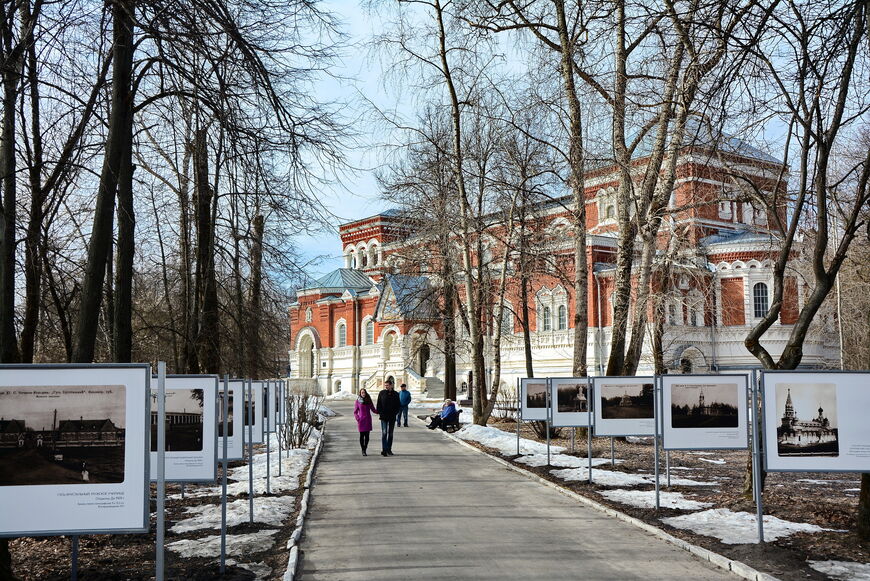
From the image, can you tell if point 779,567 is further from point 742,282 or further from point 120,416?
point 742,282

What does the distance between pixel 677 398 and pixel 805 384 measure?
254 centimetres

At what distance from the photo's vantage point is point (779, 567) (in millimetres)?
8469

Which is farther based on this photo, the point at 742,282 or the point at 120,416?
the point at 742,282

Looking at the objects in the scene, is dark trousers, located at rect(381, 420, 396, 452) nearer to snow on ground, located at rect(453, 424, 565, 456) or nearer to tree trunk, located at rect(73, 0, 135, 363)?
snow on ground, located at rect(453, 424, 565, 456)

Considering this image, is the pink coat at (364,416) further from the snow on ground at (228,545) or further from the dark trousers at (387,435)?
the snow on ground at (228,545)

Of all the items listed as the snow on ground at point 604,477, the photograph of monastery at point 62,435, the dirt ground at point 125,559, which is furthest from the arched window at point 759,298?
the photograph of monastery at point 62,435

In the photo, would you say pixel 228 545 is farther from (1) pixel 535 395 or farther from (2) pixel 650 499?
(1) pixel 535 395

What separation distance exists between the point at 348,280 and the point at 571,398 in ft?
188

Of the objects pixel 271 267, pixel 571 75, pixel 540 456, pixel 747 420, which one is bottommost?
pixel 540 456

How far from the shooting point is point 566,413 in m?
17.4

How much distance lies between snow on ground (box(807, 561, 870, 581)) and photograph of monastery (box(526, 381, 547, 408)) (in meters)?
12.2

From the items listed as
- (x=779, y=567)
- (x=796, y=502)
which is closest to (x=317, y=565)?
(x=779, y=567)

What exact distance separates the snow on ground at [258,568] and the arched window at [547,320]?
148ft

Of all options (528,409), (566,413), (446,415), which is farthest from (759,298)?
(566,413)
